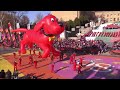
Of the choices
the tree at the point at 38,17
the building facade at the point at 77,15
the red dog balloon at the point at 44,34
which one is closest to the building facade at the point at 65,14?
the building facade at the point at 77,15

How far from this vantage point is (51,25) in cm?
952

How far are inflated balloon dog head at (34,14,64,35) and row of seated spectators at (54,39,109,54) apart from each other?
3.16 ft

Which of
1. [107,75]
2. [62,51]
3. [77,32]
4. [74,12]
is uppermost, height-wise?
[74,12]

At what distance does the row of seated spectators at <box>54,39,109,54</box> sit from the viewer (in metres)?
10.6

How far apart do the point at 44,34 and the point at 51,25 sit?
0.50 m

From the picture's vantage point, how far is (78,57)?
10.3 meters

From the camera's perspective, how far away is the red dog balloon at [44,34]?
9.51 meters

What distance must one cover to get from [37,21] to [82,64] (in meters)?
2.09

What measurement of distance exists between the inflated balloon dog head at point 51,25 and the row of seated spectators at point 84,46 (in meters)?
0.96

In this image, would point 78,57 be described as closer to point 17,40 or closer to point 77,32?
point 77,32
